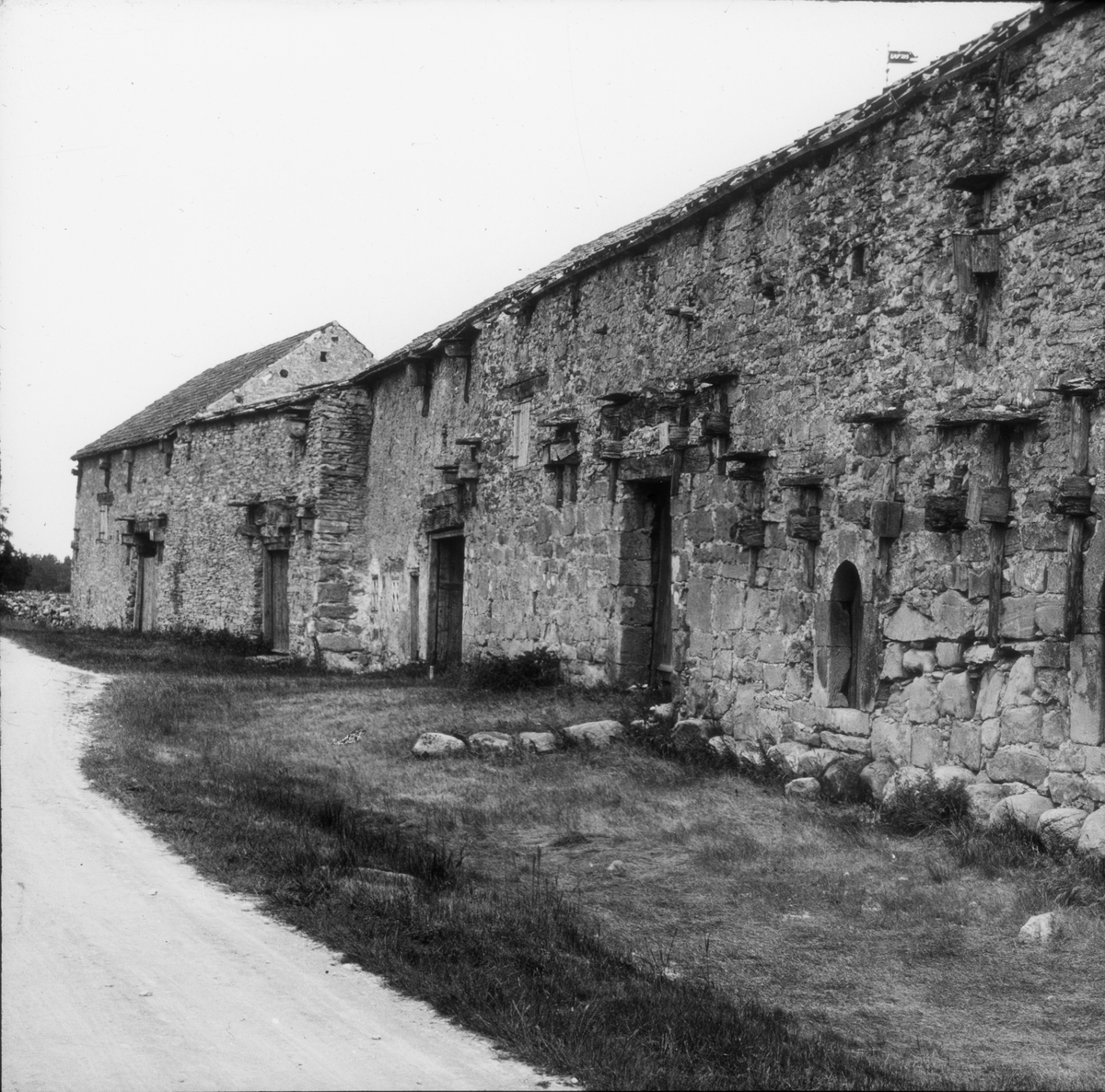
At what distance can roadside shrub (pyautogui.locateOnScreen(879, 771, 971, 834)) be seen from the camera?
25.1 ft

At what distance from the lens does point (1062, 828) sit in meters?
6.90

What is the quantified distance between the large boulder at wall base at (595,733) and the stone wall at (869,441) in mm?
863

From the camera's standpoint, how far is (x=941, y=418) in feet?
27.0

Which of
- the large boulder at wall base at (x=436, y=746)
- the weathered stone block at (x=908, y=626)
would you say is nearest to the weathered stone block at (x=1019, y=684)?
the weathered stone block at (x=908, y=626)

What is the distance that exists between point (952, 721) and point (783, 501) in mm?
2575

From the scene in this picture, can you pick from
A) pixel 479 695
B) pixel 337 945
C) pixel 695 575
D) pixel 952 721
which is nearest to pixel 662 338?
pixel 695 575

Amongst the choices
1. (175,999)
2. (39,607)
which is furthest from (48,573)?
(175,999)

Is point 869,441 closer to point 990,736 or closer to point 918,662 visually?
point 918,662

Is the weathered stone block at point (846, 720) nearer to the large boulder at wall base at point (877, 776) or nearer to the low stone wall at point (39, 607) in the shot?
the large boulder at wall base at point (877, 776)

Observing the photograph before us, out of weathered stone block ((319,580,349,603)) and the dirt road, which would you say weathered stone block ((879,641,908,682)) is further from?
weathered stone block ((319,580,349,603))

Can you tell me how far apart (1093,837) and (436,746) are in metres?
5.32

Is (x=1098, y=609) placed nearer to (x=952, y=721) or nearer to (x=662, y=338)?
(x=952, y=721)

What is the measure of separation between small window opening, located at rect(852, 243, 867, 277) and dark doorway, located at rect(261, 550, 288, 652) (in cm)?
1400

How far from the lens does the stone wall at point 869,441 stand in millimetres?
7453
